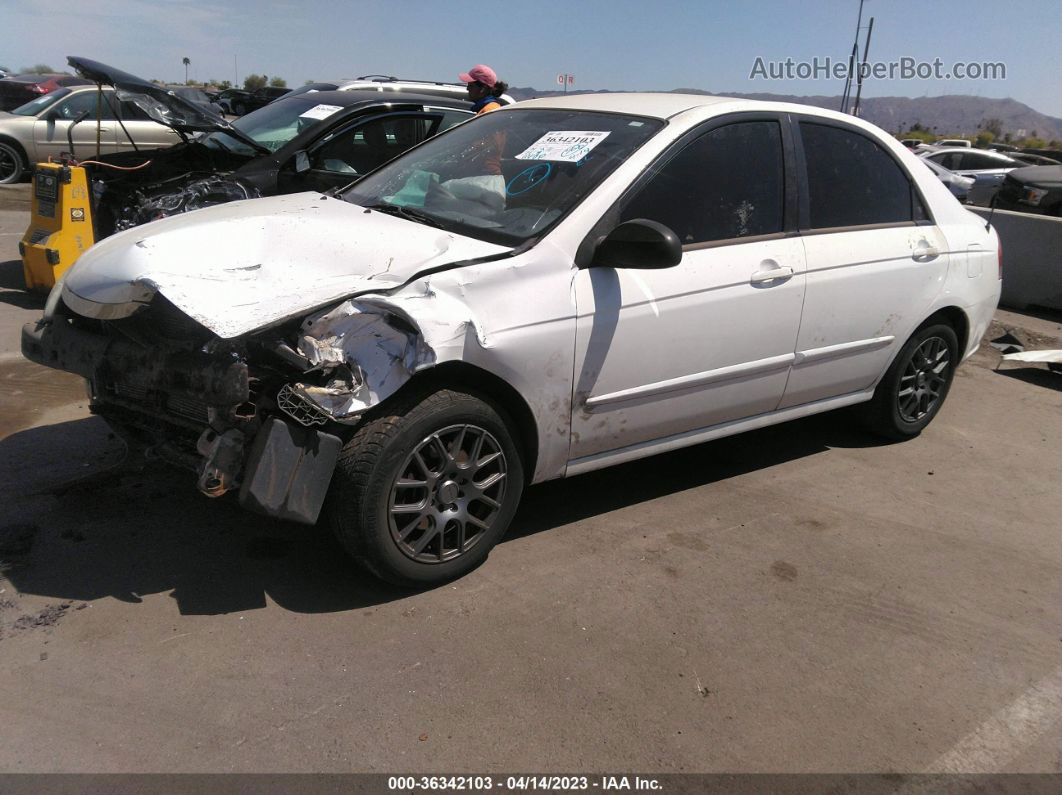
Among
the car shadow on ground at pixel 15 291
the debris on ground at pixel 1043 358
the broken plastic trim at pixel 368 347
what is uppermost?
the broken plastic trim at pixel 368 347

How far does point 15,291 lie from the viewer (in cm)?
747

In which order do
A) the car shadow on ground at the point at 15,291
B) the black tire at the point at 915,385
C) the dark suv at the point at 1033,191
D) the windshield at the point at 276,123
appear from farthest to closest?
1. the dark suv at the point at 1033,191
2. the windshield at the point at 276,123
3. the car shadow on ground at the point at 15,291
4. the black tire at the point at 915,385

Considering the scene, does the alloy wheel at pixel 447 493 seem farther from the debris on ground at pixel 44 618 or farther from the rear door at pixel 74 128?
the rear door at pixel 74 128

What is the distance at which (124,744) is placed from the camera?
98.4 inches

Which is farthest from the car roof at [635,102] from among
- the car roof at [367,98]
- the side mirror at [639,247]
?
the car roof at [367,98]

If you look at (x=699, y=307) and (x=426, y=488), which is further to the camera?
(x=699, y=307)

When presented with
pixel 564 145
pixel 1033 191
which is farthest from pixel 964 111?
pixel 564 145

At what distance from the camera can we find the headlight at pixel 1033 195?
12.2 metres

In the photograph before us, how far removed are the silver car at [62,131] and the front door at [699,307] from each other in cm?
1251

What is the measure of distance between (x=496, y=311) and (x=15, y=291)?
610 centimetres

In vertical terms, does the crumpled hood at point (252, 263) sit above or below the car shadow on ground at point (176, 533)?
above

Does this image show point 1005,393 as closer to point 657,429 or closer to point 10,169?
point 657,429

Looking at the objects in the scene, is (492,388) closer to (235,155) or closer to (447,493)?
(447,493)

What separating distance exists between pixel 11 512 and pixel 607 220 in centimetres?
282
